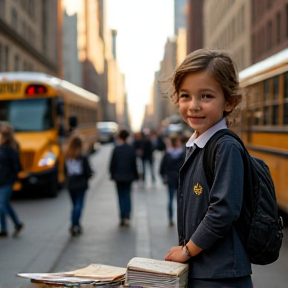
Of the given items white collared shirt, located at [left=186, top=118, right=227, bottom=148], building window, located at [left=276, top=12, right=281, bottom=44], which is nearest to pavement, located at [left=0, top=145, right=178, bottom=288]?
white collared shirt, located at [left=186, top=118, right=227, bottom=148]

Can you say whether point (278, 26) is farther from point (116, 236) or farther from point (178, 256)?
point (178, 256)

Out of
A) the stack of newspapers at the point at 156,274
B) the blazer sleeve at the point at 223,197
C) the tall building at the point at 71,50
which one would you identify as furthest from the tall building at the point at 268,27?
the tall building at the point at 71,50

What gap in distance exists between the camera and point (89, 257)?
8.45 m

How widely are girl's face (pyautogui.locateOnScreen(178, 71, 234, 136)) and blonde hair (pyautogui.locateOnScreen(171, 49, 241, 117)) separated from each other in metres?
0.02

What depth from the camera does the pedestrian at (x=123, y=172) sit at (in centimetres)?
1152

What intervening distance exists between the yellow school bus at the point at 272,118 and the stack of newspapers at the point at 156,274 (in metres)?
7.09

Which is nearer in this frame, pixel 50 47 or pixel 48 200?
pixel 48 200

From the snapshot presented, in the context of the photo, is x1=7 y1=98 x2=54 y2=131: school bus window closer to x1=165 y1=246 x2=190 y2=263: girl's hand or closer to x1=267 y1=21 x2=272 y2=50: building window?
x1=165 y1=246 x2=190 y2=263: girl's hand

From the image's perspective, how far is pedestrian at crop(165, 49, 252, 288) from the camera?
103 inches

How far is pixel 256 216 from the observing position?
267cm

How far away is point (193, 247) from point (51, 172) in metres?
13.4

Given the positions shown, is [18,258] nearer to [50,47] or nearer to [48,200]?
[48,200]

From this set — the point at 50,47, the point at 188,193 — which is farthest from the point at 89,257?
the point at 50,47

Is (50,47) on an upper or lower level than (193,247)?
upper
